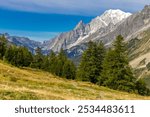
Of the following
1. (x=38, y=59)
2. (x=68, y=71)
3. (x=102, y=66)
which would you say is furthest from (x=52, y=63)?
(x=102, y=66)

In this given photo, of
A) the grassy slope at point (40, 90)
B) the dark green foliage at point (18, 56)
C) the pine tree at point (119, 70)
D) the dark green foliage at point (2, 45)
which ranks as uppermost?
the dark green foliage at point (2, 45)

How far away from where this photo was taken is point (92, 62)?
102750mm

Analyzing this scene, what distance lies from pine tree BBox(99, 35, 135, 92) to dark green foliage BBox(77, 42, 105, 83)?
1051 centimetres

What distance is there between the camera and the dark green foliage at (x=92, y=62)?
103 metres

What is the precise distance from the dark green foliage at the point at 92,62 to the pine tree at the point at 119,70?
414 inches

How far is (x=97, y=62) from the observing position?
338ft

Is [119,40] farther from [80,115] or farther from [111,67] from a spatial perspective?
[80,115]

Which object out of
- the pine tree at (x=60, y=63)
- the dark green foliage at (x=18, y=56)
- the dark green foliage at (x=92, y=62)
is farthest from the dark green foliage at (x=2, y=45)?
the dark green foliage at (x=92, y=62)

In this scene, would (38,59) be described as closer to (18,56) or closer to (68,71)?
(18,56)

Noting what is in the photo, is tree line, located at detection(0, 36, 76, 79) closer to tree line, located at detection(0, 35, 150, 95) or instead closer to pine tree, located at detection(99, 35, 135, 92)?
tree line, located at detection(0, 35, 150, 95)

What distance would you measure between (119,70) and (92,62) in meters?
16.7

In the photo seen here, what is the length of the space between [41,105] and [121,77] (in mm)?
Answer: 73969

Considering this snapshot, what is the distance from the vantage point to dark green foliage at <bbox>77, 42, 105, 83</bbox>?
102812 mm

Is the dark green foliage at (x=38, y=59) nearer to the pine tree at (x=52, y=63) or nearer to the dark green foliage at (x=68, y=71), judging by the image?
the pine tree at (x=52, y=63)
